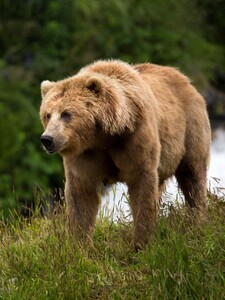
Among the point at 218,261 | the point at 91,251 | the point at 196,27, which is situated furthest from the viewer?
the point at 196,27

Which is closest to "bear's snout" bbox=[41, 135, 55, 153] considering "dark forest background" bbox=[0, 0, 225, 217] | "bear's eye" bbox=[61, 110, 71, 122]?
"bear's eye" bbox=[61, 110, 71, 122]

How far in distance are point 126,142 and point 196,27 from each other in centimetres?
2335

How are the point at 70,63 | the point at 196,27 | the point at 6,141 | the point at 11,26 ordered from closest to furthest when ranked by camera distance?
the point at 6,141 → the point at 70,63 → the point at 11,26 → the point at 196,27

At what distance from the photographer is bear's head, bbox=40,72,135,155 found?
698cm

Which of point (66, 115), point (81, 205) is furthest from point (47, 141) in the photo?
point (81, 205)

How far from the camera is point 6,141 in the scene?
2188cm

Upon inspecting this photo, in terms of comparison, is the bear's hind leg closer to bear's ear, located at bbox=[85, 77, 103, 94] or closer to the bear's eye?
bear's ear, located at bbox=[85, 77, 103, 94]

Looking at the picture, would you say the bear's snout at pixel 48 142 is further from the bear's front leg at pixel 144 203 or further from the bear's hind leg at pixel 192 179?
the bear's hind leg at pixel 192 179

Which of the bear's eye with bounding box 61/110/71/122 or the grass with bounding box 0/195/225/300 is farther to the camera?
the bear's eye with bounding box 61/110/71/122

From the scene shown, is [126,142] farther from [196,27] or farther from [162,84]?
[196,27]

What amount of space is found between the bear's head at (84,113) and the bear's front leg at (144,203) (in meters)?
0.37

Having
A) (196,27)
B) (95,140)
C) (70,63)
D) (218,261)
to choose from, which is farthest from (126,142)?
(196,27)

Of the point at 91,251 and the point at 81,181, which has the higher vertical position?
the point at 81,181

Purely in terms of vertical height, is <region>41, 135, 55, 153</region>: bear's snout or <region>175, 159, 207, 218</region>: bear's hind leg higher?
<region>41, 135, 55, 153</region>: bear's snout
